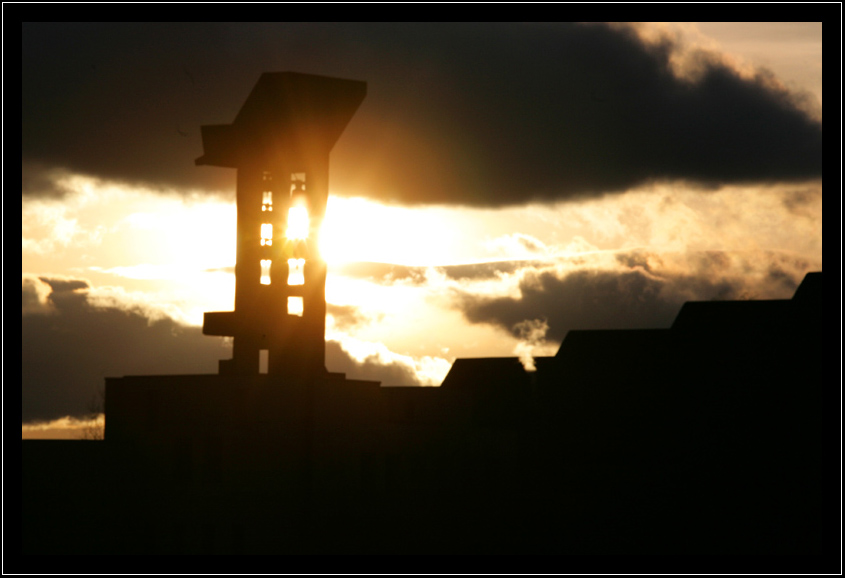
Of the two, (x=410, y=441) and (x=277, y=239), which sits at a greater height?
(x=277, y=239)

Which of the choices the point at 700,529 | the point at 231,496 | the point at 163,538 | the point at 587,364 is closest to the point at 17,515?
the point at 163,538

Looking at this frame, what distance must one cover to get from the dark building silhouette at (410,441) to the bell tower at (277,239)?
85mm

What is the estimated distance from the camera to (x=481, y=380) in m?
43.5

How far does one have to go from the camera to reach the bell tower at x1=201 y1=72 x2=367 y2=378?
118 ft

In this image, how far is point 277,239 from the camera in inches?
1431

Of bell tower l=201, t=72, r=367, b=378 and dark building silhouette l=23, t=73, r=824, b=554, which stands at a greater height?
bell tower l=201, t=72, r=367, b=378

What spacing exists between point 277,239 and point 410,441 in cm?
1065

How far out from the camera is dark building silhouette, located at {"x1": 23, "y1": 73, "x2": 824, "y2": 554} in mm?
27781

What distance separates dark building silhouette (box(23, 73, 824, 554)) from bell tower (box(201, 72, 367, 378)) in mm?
85

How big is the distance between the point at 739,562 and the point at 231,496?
1830 centimetres

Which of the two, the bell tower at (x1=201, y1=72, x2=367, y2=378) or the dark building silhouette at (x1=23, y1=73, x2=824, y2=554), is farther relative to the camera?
the bell tower at (x1=201, y1=72, x2=367, y2=378)

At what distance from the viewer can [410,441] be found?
38250 mm

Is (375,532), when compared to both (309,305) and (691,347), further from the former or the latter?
(691,347)

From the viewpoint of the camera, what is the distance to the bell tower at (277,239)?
36.1 metres
